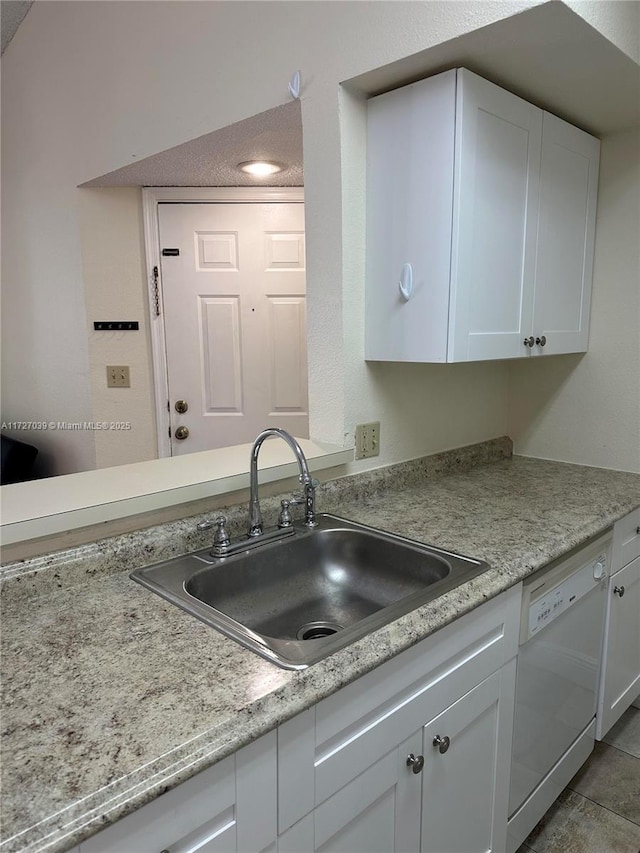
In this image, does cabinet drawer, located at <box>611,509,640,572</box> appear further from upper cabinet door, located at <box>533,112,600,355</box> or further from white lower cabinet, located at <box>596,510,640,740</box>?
upper cabinet door, located at <box>533,112,600,355</box>

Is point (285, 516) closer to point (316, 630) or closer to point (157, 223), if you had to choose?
point (316, 630)

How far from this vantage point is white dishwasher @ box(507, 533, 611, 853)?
56.6 inches

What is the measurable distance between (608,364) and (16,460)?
2.80m

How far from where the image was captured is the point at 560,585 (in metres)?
1.50

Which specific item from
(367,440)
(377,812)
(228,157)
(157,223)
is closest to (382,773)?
(377,812)

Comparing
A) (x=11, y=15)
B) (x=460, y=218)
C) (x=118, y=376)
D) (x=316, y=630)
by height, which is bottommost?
(x=316, y=630)

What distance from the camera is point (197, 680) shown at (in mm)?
883

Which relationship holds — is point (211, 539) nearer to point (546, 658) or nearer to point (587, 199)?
point (546, 658)

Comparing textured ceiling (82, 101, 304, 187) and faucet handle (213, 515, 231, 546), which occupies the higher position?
textured ceiling (82, 101, 304, 187)

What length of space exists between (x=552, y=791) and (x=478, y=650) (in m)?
0.75

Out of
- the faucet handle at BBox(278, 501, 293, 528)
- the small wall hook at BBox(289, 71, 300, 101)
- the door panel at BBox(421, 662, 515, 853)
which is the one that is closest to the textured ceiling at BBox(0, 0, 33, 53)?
the small wall hook at BBox(289, 71, 300, 101)

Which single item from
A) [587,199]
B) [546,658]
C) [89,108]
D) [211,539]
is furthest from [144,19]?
[546,658]

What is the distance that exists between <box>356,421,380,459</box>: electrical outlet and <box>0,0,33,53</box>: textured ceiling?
8.81ft

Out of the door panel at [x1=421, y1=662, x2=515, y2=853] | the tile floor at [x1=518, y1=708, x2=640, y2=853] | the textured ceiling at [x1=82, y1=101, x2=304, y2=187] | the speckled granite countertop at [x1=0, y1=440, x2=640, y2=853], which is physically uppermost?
the textured ceiling at [x1=82, y1=101, x2=304, y2=187]
